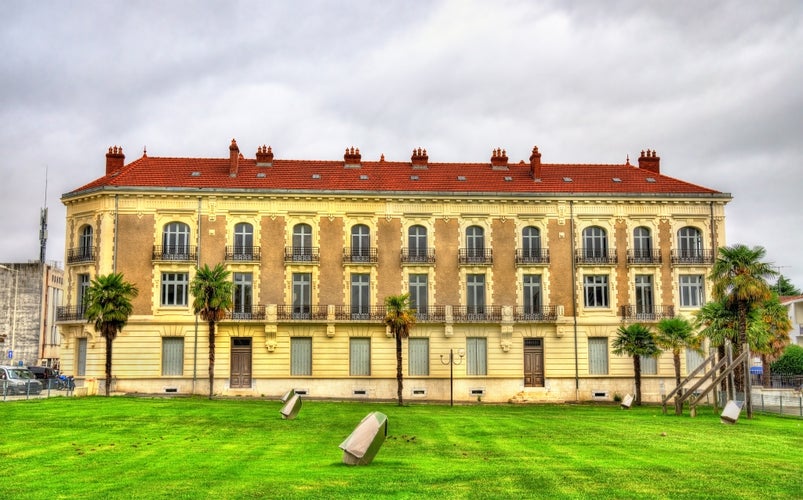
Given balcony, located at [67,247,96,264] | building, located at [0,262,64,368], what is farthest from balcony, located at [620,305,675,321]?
building, located at [0,262,64,368]

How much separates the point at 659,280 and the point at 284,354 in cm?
2319

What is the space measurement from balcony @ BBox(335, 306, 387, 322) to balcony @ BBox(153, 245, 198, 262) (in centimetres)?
900

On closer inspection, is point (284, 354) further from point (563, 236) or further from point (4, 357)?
point (4, 357)

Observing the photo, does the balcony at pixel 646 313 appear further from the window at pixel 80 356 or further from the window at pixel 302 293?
the window at pixel 80 356

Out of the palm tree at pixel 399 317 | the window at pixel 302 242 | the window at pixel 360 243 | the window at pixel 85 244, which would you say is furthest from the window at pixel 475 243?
the window at pixel 85 244

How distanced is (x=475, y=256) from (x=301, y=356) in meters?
12.0

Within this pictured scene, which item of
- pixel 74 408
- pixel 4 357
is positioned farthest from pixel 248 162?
pixel 4 357

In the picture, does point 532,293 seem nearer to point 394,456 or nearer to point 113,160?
point 113,160

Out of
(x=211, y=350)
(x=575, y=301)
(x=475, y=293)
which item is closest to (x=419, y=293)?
(x=475, y=293)

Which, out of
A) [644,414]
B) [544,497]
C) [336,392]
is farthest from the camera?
[336,392]

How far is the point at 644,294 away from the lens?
5288 centimetres

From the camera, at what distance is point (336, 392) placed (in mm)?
50281

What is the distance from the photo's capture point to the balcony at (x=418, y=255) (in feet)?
170

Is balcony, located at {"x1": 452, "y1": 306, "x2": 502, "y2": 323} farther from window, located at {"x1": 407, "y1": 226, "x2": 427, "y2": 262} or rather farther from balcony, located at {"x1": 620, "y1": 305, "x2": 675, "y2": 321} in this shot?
balcony, located at {"x1": 620, "y1": 305, "x2": 675, "y2": 321}
